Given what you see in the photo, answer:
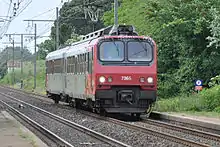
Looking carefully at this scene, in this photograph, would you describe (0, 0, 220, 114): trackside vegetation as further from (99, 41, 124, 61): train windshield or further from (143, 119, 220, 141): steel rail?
(99, 41, 124, 61): train windshield

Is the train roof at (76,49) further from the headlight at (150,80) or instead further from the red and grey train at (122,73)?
the headlight at (150,80)

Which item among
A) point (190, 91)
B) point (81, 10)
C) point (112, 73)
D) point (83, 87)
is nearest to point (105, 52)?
point (112, 73)

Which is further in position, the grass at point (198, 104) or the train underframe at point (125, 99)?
the grass at point (198, 104)

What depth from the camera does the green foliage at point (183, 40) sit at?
26250 millimetres

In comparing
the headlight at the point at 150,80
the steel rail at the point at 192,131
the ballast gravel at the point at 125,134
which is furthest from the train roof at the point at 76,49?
the steel rail at the point at 192,131

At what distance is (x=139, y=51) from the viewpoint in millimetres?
20625

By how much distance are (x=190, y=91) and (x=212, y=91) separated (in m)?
5.19

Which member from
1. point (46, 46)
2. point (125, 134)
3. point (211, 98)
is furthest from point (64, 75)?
point (46, 46)

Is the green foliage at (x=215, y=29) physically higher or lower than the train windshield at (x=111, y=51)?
higher

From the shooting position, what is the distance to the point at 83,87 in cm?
2280

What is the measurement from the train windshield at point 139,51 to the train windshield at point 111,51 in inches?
13.3

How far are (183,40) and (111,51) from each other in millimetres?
8867

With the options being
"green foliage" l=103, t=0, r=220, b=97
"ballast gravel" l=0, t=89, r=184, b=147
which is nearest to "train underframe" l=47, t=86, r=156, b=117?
"ballast gravel" l=0, t=89, r=184, b=147

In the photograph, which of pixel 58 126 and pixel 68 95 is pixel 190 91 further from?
pixel 58 126
